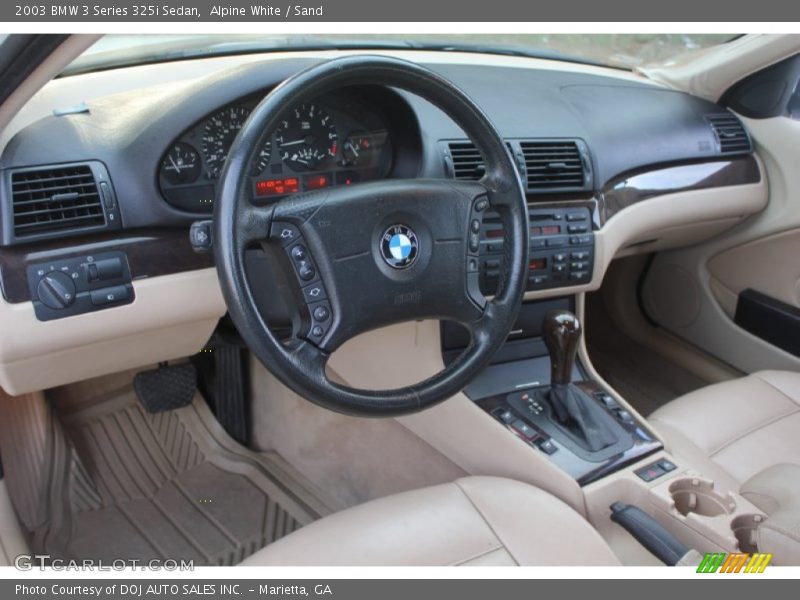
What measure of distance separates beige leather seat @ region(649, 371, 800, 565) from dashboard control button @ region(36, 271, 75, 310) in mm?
1288

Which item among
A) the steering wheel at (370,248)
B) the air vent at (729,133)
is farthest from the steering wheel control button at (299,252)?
the air vent at (729,133)

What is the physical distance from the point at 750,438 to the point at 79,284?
1.49 m

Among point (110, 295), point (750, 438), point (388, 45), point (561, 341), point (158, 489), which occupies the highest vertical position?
point (388, 45)

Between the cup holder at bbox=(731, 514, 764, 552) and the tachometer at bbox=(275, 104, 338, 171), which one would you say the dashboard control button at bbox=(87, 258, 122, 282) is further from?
the cup holder at bbox=(731, 514, 764, 552)

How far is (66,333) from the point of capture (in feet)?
4.50

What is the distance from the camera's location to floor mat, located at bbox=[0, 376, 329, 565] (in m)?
1.93

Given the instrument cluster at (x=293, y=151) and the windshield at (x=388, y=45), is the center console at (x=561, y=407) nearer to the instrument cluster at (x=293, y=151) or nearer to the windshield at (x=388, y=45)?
the instrument cluster at (x=293, y=151)

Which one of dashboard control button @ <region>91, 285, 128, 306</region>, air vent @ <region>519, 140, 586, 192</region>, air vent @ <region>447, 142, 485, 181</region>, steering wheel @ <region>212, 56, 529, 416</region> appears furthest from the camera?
air vent @ <region>519, 140, 586, 192</region>

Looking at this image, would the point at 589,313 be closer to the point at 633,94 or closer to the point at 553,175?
the point at 633,94

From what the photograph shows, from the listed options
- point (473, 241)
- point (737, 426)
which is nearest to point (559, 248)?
point (473, 241)

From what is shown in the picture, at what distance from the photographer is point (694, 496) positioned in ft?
5.14

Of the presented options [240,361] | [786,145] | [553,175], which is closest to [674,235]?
[786,145]

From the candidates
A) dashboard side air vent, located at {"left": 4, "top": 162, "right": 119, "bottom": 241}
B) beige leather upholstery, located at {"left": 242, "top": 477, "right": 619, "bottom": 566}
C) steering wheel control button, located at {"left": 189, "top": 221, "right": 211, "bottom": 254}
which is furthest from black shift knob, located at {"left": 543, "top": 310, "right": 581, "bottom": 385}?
dashboard side air vent, located at {"left": 4, "top": 162, "right": 119, "bottom": 241}

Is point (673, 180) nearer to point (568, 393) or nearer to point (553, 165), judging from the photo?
point (553, 165)
